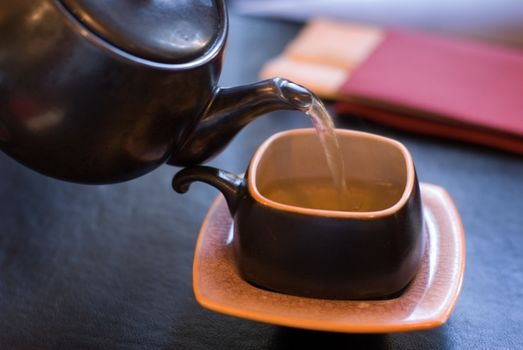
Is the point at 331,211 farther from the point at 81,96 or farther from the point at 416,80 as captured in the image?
the point at 416,80

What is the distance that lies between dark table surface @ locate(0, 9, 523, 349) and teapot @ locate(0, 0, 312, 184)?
189 millimetres

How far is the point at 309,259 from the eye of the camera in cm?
59

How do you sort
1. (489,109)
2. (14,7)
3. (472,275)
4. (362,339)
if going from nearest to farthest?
(14,7) → (362,339) → (472,275) → (489,109)

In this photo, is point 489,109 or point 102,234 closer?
point 102,234

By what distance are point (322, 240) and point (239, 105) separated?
6.1 inches

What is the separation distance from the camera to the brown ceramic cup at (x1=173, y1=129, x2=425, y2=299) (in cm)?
58

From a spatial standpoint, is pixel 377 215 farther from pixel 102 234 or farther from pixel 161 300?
pixel 102 234

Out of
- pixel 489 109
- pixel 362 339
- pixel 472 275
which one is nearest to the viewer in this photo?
pixel 362 339

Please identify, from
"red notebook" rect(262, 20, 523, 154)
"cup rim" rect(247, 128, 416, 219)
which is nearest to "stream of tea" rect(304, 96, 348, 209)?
"cup rim" rect(247, 128, 416, 219)

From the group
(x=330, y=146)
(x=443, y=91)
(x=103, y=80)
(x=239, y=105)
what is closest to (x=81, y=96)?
(x=103, y=80)

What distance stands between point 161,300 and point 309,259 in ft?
0.72

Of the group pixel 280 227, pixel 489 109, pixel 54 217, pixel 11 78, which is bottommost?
pixel 54 217

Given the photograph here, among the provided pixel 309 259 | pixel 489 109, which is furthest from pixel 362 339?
pixel 489 109

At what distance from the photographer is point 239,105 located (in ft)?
2.03
